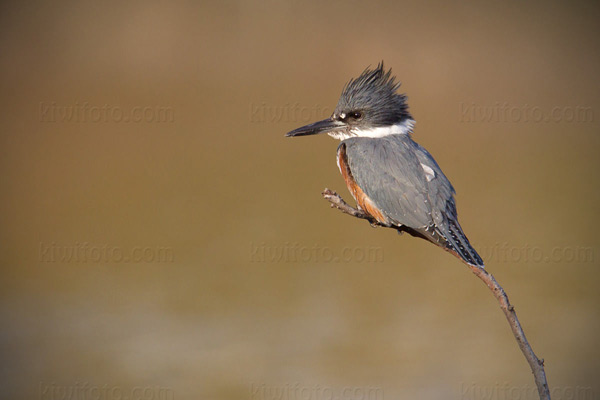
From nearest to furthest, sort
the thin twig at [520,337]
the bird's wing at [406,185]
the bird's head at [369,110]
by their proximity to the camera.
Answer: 1. the thin twig at [520,337]
2. the bird's wing at [406,185]
3. the bird's head at [369,110]

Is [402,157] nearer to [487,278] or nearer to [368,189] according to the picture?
[368,189]

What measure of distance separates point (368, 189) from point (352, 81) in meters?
0.46

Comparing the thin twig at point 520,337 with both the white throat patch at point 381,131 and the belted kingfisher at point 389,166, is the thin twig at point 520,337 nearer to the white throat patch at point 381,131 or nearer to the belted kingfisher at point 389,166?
the belted kingfisher at point 389,166

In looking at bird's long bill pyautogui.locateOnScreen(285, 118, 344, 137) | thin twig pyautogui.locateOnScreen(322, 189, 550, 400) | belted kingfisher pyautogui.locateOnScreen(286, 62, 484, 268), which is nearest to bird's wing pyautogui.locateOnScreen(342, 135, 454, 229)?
belted kingfisher pyautogui.locateOnScreen(286, 62, 484, 268)

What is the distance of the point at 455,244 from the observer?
1895 mm

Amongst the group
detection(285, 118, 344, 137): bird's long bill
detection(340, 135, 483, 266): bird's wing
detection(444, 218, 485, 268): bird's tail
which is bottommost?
detection(444, 218, 485, 268): bird's tail

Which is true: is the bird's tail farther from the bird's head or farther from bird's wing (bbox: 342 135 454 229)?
the bird's head

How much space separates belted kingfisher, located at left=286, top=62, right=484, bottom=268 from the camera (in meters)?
2.04

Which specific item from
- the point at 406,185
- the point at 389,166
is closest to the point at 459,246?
the point at 406,185

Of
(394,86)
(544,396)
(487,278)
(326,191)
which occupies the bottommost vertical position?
(544,396)

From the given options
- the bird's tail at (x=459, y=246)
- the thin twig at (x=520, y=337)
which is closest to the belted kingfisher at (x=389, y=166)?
the bird's tail at (x=459, y=246)

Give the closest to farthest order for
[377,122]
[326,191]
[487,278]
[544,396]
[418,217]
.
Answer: [544,396]
[487,278]
[326,191]
[418,217]
[377,122]

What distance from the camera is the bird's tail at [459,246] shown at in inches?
71.0

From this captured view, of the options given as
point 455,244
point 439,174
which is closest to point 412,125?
point 439,174
